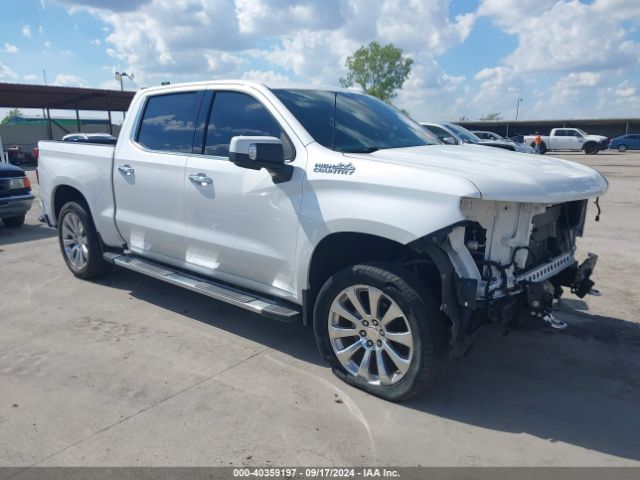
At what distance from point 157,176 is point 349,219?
2.19m

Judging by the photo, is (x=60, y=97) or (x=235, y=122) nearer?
(x=235, y=122)

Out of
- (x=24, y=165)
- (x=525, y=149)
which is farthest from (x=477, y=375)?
(x=24, y=165)

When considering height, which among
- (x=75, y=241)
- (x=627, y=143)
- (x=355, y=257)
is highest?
(x=355, y=257)

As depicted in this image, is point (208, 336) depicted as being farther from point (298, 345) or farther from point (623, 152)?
point (623, 152)

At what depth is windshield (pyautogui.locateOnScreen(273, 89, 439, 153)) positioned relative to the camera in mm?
3889

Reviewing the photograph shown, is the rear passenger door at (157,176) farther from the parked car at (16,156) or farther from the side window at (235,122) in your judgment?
the parked car at (16,156)

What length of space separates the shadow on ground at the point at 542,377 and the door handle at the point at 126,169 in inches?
54.0

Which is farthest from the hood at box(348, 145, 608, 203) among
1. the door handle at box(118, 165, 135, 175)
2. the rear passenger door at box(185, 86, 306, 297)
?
the door handle at box(118, 165, 135, 175)

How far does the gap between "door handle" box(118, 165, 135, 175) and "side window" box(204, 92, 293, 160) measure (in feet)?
3.39

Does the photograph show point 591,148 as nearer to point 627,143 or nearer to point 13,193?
point 627,143

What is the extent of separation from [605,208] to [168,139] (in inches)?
380

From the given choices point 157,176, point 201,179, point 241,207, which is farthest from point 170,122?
point 241,207

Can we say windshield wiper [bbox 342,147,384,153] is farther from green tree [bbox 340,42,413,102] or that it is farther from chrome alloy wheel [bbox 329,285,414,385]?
green tree [bbox 340,42,413,102]

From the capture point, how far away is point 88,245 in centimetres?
591
